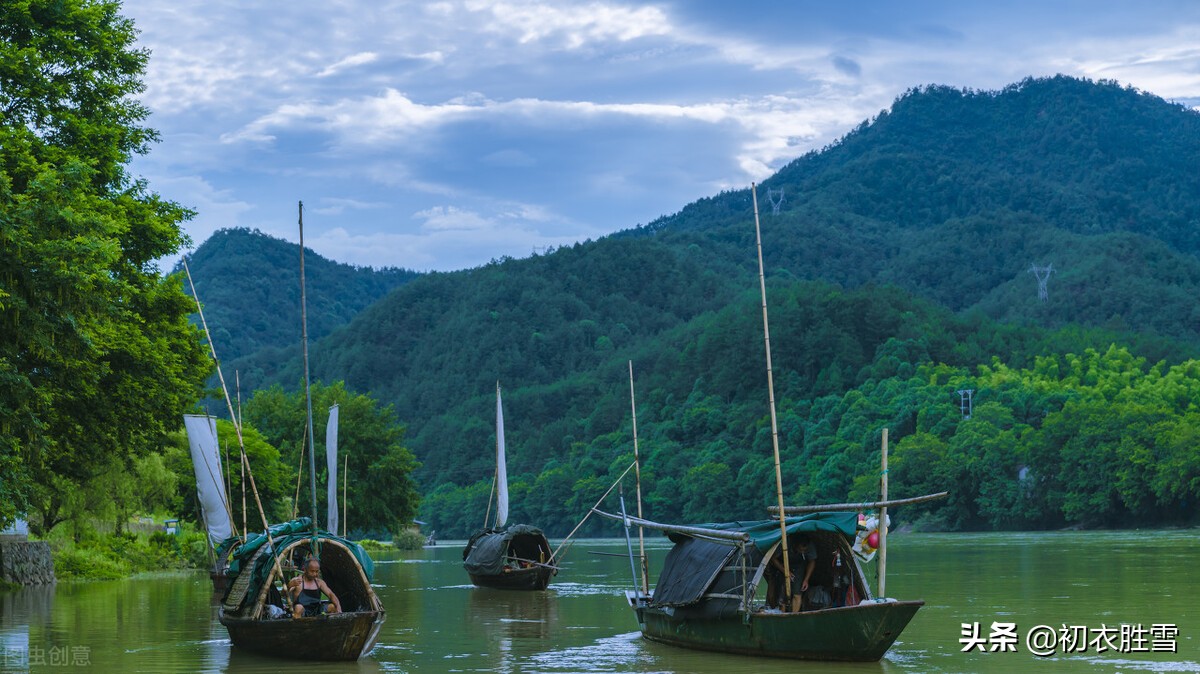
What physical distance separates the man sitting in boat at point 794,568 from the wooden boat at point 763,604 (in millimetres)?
222

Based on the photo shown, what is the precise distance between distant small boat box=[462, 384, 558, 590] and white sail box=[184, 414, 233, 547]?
1194 centimetres

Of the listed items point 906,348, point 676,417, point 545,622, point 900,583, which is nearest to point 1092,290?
point 906,348

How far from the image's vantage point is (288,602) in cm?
2353

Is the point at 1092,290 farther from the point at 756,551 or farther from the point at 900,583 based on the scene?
the point at 756,551

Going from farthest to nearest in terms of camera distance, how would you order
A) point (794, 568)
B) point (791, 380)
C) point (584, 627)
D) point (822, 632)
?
point (791, 380)
point (584, 627)
point (794, 568)
point (822, 632)

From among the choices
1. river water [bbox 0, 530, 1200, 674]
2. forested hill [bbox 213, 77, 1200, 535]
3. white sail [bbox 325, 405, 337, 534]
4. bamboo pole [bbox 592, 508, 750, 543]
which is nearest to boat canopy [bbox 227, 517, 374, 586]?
river water [bbox 0, 530, 1200, 674]

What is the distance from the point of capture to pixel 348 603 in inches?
1022

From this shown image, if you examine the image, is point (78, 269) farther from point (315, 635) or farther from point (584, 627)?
point (584, 627)

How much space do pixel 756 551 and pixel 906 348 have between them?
11789cm

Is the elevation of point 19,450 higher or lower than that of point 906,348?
lower

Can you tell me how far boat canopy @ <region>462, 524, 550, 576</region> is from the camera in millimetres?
45469

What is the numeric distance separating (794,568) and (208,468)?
15555 millimetres

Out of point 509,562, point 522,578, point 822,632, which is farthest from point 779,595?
point 509,562

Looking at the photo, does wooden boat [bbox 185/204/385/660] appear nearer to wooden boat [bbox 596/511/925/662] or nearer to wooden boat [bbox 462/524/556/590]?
wooden boat [bbox 596/511/925/662]
